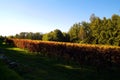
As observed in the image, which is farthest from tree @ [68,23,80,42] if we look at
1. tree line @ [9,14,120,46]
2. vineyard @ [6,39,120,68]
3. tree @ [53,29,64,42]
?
vineyard @ [6,39,120,68]

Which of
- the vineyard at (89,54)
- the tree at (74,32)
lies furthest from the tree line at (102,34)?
the vineyard at (89,54)

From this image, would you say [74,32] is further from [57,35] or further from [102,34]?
[102,34]

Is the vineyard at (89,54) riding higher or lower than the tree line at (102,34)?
lower

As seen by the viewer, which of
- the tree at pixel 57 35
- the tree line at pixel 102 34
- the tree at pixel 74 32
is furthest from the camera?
the tree at pixel 74 32

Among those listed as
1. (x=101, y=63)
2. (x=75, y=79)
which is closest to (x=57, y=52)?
(x=101, y=63)

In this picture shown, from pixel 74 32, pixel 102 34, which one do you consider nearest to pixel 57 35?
pixel 102 34

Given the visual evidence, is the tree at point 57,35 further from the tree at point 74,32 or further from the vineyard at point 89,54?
the vineyard at point 89,54

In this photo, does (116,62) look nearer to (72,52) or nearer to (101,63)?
(101,63)

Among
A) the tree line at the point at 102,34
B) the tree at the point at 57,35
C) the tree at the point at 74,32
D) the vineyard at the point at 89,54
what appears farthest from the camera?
the tree at the point at 74,32

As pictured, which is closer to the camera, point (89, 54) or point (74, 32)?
point (89, 54)

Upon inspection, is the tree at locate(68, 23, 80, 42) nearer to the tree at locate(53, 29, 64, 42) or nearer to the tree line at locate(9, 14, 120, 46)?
the tree line at locate(9, 14, 120, 46)

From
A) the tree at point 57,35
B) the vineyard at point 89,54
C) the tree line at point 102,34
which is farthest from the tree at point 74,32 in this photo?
the vineyard at point 89,54

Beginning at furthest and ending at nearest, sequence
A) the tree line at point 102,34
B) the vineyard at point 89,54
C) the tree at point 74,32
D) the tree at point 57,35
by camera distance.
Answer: the tree at point 74,32 → the tree at point 57,35 → the tree line at point 102,34 → the vineyard at point 89,54

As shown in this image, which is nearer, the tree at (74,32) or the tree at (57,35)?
the tree at (57,35)
